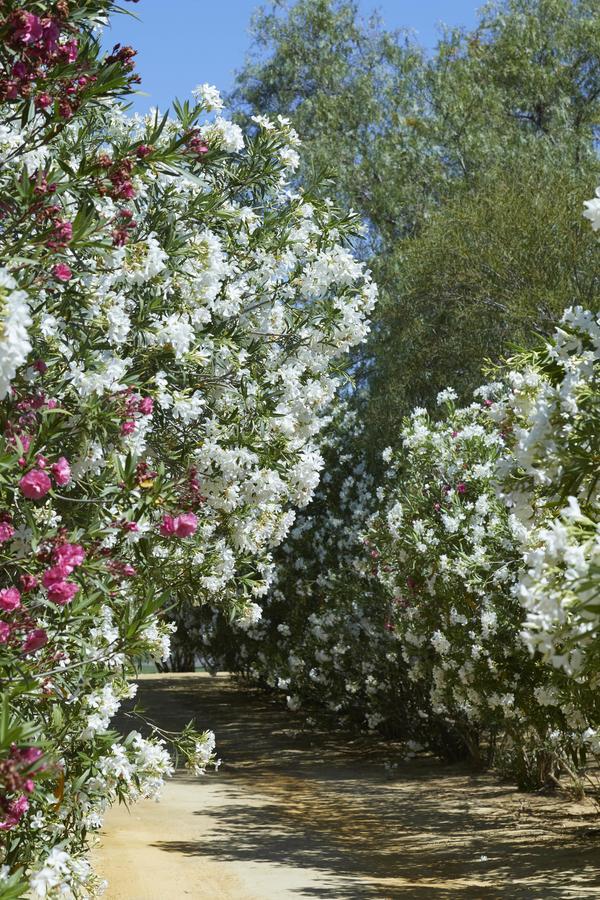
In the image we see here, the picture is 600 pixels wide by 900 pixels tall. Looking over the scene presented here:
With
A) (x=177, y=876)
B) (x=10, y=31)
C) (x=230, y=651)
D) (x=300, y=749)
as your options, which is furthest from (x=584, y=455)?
(x=230, y=651)

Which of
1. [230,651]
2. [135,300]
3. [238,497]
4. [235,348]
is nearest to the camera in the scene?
[135,300]

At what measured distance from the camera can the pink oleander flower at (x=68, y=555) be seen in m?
3.86

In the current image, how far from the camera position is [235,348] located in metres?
6.66

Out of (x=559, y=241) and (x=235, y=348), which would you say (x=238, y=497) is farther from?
(x=559, y=241)

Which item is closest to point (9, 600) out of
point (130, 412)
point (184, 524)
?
point (184, 524)

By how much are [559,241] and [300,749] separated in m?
7.18

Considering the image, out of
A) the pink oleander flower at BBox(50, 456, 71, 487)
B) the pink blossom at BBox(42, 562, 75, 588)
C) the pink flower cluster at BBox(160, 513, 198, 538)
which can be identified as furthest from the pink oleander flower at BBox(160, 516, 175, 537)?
the pink blossom at BBox(42, 562, 75, 588)

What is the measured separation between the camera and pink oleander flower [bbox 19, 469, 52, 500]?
369 cm

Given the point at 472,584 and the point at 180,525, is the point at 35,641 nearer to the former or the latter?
the point at 180,525

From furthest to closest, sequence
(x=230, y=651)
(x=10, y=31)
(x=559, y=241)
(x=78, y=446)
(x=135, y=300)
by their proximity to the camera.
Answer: (x=230, y=651) < (x=559, y=241) < (x=135, y=300) < (x=78, y=446) < (x=10, y=31)

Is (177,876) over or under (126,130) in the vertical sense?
under

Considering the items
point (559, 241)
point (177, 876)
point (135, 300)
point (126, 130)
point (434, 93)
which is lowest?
point (177, 876)

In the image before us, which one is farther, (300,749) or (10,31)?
(300,749)

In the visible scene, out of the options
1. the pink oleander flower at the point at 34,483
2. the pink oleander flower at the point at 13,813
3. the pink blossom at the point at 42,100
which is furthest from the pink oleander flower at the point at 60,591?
the pink blossom at the point at 42,100
